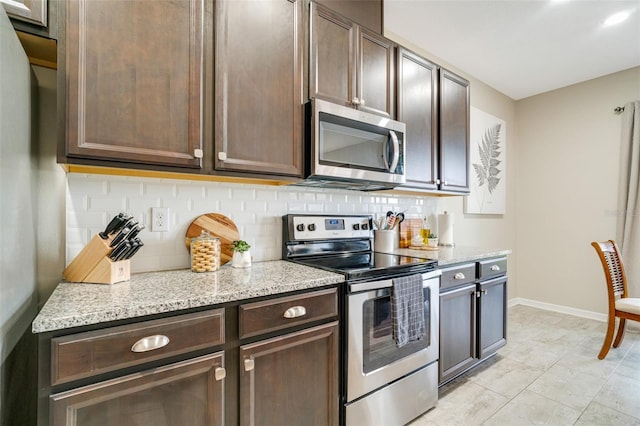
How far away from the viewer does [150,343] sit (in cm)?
97

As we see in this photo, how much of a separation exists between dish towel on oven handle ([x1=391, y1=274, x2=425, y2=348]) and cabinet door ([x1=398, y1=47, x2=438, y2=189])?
2.81 ft

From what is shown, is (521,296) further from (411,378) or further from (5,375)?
(5,375)

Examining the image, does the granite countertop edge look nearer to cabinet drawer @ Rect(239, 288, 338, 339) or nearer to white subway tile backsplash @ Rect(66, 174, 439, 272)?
cabinet drawer @ Rect(239, 288, 338, 339)

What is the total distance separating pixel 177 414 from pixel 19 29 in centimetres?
146

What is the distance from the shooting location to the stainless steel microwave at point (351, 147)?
65.3 inches

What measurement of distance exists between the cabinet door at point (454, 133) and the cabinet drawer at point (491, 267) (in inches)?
26.2

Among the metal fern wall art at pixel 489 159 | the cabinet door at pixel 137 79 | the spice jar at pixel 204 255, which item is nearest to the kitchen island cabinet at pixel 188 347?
the spice jar at pixel 204 255

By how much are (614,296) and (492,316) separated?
1165mm

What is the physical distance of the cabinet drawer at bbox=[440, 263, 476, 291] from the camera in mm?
1995

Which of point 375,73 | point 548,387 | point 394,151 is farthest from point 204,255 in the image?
point 548,387

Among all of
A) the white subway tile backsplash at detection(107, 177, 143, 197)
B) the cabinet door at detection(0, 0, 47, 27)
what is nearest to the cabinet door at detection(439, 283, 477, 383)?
the white subway tile backsplash at detection(107, 177, 143, 197)

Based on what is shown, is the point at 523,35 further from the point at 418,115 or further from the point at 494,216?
the point at 494,216

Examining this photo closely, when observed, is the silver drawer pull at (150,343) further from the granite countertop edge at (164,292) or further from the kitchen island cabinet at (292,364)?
the kitchen island cabinet at (292,364)

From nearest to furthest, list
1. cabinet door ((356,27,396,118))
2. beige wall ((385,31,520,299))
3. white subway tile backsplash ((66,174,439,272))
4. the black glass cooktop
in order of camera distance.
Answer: white subway tile backsplash ((66,174,439,272)) < the black glass cooktop < cabinet door ((356,27,396,118)) < beige wall ((385,31,520,299))
